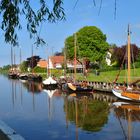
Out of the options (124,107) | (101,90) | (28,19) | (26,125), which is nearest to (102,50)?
(101,90)

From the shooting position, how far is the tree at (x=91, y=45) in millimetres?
85875

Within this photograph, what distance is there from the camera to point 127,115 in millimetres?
29484

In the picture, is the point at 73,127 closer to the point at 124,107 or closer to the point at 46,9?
the point at 124,107

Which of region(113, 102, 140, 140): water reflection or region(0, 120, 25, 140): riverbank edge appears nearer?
region(0, 120, 25, 140): riverbank edge

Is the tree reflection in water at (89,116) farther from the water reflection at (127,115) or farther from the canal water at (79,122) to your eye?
the water reflection at (127,115)

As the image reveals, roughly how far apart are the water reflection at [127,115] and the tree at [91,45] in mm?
47987

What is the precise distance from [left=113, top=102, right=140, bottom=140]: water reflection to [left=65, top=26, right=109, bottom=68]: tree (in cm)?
4799

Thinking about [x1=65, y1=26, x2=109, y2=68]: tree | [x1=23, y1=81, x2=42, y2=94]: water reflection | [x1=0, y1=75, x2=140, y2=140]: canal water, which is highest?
[x1=65, y1=26, x2=109, y2=68]: tree

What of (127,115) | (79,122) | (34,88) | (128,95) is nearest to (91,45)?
(34,88)

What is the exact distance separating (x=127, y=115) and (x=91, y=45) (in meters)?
57.9

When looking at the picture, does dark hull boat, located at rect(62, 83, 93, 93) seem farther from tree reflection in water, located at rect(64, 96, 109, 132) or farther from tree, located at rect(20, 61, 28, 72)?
tree, located at rect(20, 61, 28, 72)

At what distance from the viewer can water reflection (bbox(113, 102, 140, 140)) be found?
22.5 m

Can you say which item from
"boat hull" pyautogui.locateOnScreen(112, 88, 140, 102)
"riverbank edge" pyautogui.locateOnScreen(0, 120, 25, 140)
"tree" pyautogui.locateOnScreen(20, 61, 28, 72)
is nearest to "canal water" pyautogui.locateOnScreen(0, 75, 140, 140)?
"boat hull" pyautogui.locateOnScreen(112, 88, 140, 102)

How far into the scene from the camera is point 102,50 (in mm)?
87500
